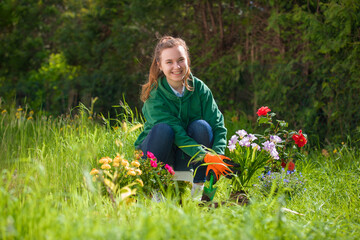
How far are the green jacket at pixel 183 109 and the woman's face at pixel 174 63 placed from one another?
0.12 meters

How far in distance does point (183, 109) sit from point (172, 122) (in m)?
0.19

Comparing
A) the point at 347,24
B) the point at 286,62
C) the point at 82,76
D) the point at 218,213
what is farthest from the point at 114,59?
the point at 218,213

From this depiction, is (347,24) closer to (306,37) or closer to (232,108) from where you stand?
(306,37)

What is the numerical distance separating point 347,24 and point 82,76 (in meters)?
4.40

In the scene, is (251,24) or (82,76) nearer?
(251,24)

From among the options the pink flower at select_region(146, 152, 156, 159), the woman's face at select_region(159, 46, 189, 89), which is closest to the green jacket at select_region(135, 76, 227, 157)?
the woman's face at select_region(159, 46, 189, 89)

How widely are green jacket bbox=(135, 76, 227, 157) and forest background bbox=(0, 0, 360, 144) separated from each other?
1.09 m

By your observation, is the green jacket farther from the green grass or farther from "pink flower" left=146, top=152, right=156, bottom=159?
the green grass

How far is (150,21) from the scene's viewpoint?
5.78 meters

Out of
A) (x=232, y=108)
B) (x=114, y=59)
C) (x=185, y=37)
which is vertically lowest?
(x=232, y=108)

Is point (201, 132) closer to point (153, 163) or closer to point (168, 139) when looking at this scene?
point (168, 139)

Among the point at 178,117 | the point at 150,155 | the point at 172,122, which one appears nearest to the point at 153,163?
the point at 150,155

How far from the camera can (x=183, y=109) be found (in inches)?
108

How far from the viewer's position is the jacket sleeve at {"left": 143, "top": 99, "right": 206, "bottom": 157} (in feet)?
8.18
